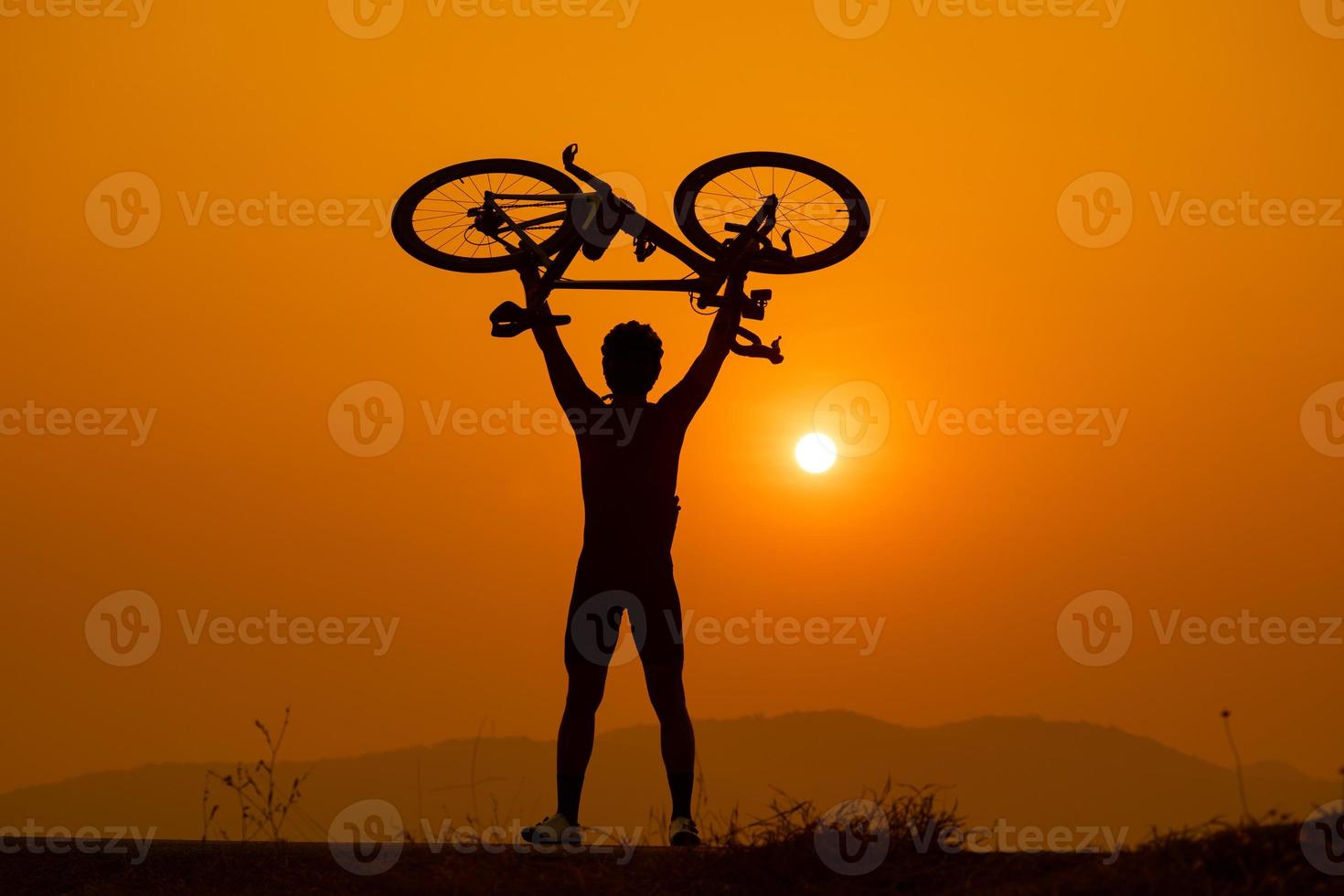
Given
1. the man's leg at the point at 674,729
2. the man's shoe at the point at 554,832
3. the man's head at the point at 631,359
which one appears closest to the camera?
the man's shoe at the point at 554,832

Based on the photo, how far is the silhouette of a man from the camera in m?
8.03

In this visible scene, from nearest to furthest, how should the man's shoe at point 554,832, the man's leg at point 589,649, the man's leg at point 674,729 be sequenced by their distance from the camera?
1. the man's shoe at point 554,832
2. the man's leg at point 674,729
3. the man's leg at point 589,649

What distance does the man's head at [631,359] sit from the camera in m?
8.46

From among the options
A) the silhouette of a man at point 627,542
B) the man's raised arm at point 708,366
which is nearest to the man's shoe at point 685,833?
the silhouette of a man at point 627,542

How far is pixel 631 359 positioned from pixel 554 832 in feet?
9.14

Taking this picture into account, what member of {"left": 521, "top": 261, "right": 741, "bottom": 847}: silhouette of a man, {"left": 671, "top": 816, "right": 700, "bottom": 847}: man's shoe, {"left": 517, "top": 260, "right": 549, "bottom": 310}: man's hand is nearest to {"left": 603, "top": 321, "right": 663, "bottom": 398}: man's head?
{"left": 521, "top": 261, "right": 741, "bottom": 847}: silhouette of a man

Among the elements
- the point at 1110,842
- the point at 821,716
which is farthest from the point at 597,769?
the point at 821,716

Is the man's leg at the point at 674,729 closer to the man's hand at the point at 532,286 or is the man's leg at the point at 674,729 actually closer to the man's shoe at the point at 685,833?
the man's shoe at the point at 685,833

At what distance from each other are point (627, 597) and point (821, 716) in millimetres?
152193

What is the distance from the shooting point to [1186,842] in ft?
19.8

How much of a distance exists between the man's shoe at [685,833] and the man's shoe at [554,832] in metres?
0.51

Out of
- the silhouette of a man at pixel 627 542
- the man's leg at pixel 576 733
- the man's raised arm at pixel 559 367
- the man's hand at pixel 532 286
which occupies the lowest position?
the man's leg at pixel 576 733

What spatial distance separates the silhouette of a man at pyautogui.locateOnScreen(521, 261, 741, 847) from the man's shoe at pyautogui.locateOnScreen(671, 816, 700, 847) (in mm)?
26

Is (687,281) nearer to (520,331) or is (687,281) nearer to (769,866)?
(520,331)
